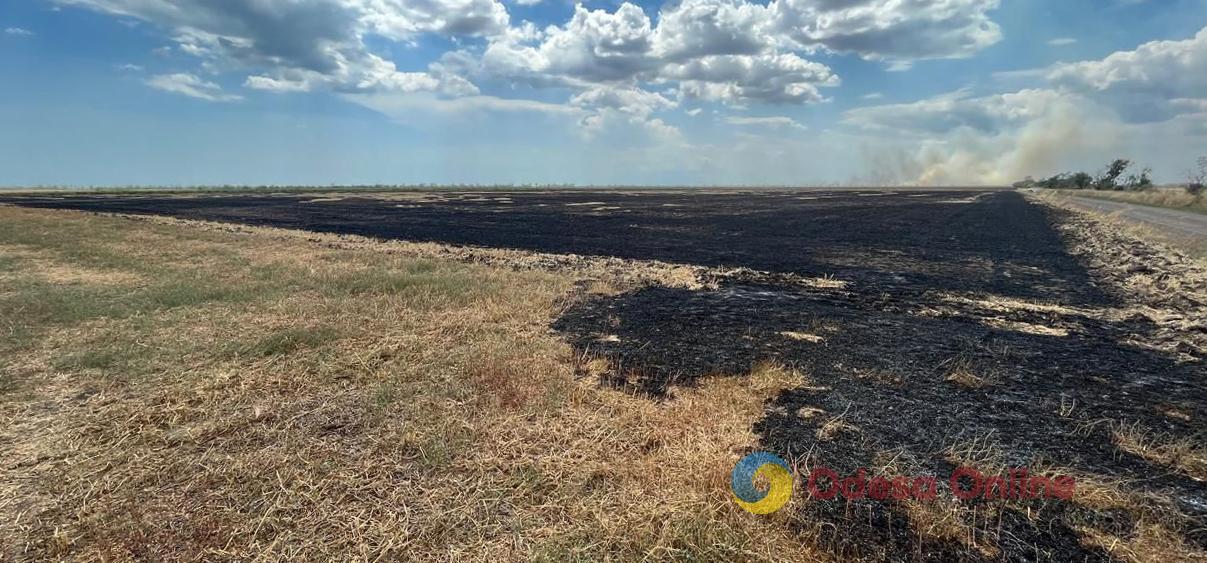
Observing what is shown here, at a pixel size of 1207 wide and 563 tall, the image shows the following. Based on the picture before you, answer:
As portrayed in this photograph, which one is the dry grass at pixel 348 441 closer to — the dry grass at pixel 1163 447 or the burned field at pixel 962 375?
the burned field at pixel 962 375

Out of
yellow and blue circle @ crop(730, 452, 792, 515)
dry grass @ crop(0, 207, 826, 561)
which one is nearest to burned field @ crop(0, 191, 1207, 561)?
yellow and blue circle @ crop(730, 452, 792, 515)

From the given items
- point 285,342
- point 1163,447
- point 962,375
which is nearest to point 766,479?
point 1163,447

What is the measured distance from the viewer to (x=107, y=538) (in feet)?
11.9

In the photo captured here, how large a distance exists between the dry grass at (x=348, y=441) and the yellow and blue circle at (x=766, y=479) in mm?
121

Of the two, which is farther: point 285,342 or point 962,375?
point 285,342

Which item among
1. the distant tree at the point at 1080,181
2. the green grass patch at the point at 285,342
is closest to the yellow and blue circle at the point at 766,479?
the green grass patch at the point at 285,342

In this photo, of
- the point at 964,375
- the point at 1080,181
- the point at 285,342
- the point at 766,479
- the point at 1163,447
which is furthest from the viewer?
the point at 1080,181

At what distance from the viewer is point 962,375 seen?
692cm

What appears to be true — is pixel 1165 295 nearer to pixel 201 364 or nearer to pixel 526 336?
pixel 526 336

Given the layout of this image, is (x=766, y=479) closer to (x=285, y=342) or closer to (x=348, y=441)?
(x=348, y=441)

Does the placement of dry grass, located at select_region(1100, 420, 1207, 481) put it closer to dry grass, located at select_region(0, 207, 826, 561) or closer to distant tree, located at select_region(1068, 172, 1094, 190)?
dry grass, located at select_region(0, 207, 826, 561)

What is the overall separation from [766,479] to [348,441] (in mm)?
4096

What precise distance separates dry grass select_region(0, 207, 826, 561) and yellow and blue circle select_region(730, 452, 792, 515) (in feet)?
0.40

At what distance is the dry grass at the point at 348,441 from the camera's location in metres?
3.68
